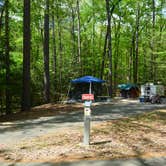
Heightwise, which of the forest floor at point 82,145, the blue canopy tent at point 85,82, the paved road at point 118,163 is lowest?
the paved road at point 118,163

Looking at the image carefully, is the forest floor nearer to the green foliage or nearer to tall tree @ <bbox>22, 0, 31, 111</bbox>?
tall tree @ <bbox>22, 0, 31, 111</bbox>

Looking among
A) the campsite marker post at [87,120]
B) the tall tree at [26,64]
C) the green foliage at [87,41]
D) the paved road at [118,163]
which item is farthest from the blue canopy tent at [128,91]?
the paved road at [118,163]

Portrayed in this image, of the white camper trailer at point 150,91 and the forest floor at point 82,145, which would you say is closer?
the forest floor at point 82,145

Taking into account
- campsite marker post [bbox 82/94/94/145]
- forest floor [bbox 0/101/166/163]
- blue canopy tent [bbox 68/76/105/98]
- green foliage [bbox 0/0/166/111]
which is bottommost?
forest floor [bbox 0/101/166/163]

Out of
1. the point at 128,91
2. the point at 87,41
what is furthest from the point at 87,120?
the point at 87,41

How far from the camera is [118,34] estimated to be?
4788 cm

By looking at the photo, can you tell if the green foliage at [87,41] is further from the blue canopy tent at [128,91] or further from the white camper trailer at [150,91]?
the white camper trailer at [150,91]

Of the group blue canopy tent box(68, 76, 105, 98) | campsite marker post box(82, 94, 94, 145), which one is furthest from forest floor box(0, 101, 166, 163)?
blue canopy tent box(68, 76, 105, 98)

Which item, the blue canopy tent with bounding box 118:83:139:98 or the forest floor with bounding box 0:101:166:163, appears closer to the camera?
the forest floor with bounding box 0:101:166:163

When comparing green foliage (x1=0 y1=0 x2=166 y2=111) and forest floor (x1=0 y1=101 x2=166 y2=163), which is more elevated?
green foliage (x1=0 y1=0 x2=166 y2=111)

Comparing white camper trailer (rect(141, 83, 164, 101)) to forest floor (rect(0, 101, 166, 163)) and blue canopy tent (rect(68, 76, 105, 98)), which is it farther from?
forest floor (rect(0, 101, 166, 163))

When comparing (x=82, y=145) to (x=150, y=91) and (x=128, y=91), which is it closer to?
(x=150, y=91)

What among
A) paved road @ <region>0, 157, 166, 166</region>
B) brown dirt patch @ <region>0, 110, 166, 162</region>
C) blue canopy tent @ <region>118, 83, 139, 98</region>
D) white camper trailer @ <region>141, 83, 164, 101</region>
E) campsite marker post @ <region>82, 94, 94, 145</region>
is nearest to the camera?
paved road @ <region>0, 157, 166, 166</region>

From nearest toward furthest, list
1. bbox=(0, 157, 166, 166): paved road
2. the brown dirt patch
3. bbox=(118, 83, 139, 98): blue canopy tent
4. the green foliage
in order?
1. bbox=(0, 157, 166, 166): paved road
2. the brown dirt patch
3. the green foliage
4. bbox=(118, 83, 139, 98): blue canopy tent
